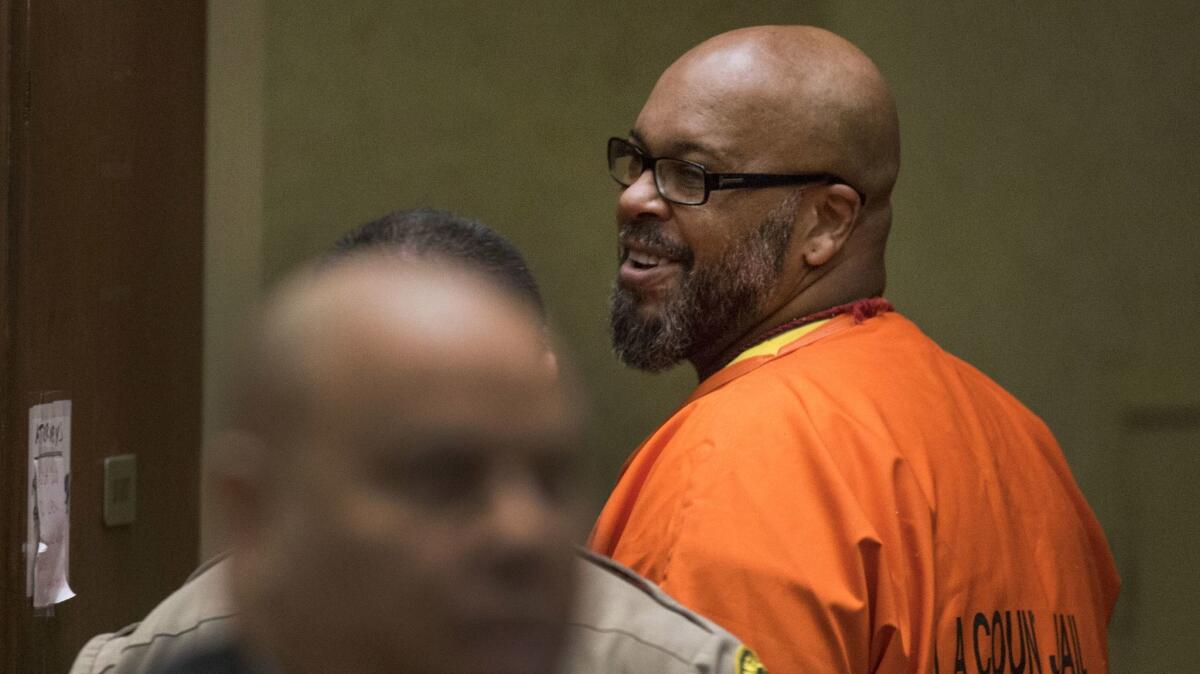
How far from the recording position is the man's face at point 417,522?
1.36ft

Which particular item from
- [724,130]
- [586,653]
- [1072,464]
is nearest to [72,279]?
[724,130]

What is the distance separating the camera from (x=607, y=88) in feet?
8.35

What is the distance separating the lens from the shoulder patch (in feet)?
2.26

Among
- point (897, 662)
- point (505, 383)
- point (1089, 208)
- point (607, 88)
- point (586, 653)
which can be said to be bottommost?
point (897, 662)

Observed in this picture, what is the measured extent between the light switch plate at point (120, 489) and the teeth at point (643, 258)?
72 cm

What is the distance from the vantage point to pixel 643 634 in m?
0.65

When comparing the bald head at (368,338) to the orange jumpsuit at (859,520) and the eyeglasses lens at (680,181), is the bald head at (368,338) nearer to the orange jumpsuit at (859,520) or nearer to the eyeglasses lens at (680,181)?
the orange jumpsuit at (859,520)

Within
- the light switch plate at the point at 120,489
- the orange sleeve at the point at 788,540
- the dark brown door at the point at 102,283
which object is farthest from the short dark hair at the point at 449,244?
the light switch plate at the point at 120,489

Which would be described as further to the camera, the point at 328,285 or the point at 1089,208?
the point at 1089,208

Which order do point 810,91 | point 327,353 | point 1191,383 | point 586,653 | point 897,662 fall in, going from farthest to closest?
1. point 1191,383
2. point 810,91
3. point 897,662
4. point 586,653
5. point 327,353

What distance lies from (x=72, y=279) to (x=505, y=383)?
1.43 meters

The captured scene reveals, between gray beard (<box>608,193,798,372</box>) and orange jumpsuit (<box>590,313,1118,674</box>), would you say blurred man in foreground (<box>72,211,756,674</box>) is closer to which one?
orange jumpsuit (<box>590,313,1118,674</box>)

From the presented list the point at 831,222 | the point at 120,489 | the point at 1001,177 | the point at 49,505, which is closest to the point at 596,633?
the point at 831,222

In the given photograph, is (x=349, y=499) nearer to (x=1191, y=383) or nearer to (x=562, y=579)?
(x=562, y=579)
